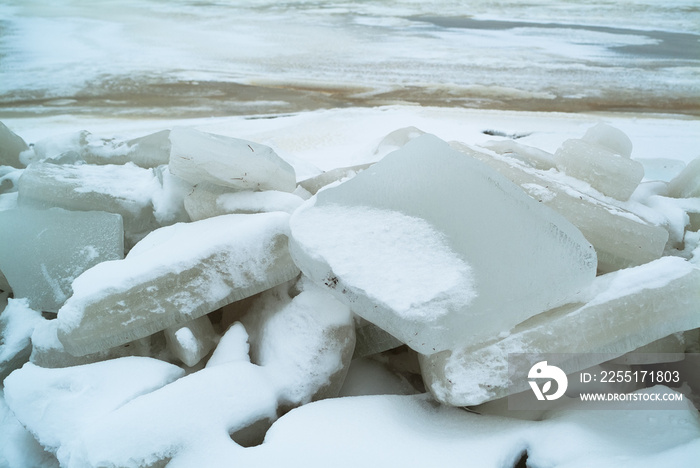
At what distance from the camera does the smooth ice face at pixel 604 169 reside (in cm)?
110

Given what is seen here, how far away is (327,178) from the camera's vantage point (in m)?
1.23

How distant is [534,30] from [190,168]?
9.76ft

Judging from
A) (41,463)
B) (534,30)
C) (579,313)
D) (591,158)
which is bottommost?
(41,463)

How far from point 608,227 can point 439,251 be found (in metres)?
0.40

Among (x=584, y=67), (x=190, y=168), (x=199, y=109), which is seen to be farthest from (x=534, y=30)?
(x=190, y=168)

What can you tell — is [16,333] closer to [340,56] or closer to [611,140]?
[611,140]

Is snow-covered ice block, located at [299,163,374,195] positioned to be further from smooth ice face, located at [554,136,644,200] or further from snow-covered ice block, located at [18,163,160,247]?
smooth ice face, located at [554,136,644,200]

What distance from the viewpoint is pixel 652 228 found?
37.6 inches

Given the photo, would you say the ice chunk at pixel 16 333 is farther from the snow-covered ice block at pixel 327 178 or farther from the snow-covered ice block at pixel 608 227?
the snow-covered ice block at pixel 608 227

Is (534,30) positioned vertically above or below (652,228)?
above

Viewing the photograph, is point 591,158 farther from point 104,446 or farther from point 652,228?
point 104,446

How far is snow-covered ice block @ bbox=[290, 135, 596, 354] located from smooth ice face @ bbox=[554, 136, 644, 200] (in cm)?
41

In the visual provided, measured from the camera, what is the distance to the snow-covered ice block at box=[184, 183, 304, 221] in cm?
105

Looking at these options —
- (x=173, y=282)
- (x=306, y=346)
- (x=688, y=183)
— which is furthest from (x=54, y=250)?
(x=688, y=183)
